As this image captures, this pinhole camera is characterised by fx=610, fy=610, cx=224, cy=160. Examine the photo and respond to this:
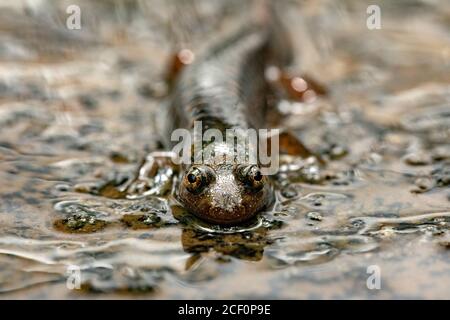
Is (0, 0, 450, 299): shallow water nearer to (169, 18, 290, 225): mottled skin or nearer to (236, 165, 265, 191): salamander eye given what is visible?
(169, 18, 290, 225): mottled skin

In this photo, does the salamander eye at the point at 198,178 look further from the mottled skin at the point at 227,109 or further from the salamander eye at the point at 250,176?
the salamander eye at the point at 250,176

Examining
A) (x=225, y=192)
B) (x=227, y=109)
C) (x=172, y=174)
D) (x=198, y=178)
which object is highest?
(x=227, y=109)

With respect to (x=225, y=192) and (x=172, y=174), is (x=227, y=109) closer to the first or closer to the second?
(x=172, y=174)

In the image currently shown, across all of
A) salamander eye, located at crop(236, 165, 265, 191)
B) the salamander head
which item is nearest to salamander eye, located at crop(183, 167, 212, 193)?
the salamander head

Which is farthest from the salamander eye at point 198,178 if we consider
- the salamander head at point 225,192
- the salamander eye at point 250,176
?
the salamander eye at point 250,176

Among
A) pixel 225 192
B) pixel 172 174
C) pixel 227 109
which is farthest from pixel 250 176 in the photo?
pixel 227 109

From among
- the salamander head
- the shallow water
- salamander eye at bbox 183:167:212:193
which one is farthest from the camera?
salamander eye at bbox 183:167:212:193
